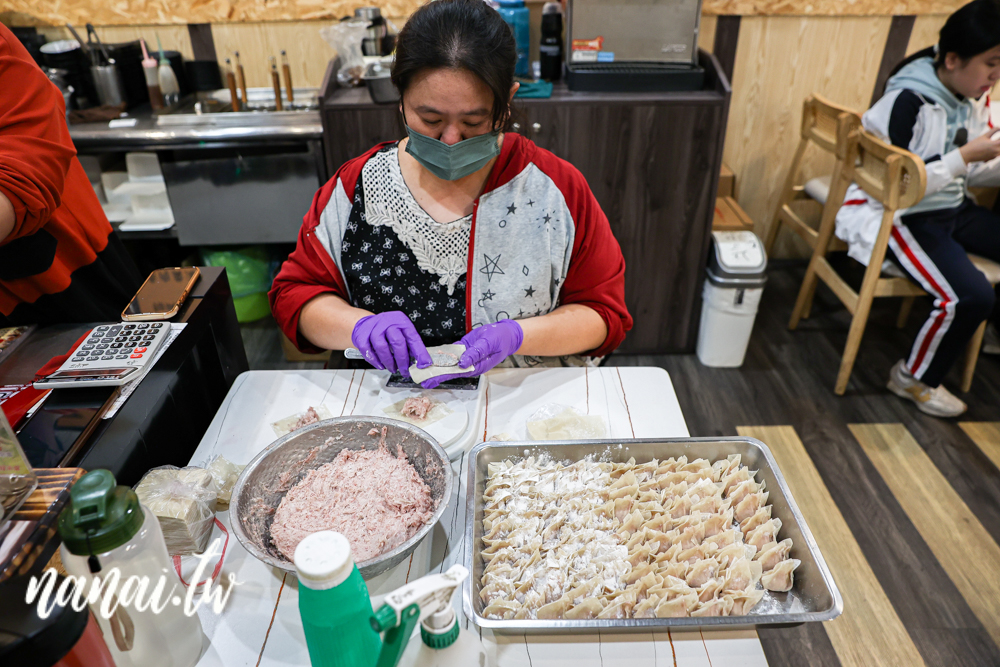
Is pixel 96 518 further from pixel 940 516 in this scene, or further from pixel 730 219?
pixel 730 219

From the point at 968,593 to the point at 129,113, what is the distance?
11.6 feet

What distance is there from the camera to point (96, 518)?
0.66 meters

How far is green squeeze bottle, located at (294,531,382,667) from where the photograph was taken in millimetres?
645

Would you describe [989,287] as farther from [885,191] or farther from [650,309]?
[650,309]

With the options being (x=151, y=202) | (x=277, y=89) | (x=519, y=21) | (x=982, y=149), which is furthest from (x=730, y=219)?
(x=151, y=202)

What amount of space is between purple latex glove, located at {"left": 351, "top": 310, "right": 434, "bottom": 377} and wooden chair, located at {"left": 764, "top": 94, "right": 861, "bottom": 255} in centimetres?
216

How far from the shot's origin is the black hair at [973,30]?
7.02ft

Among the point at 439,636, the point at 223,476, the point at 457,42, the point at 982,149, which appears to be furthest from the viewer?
the point at 982,149

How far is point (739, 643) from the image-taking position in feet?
2.81

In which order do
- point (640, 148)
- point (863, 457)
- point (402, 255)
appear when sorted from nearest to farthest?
point (402, 255)
point (863, 457)
point (640, 148)

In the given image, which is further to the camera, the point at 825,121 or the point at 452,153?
the point at 825,121

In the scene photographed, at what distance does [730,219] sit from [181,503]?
8.68 feet

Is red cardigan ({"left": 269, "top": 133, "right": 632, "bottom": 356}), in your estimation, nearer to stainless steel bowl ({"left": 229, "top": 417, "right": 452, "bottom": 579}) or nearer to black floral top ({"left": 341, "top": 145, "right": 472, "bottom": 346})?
black floral top ({"left": 341, "top": 145, "right": 472, "bottom": 346})

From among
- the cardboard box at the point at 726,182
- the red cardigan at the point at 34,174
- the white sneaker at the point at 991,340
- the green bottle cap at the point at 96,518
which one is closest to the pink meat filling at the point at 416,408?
the green bottle cap at the point at 96,518
